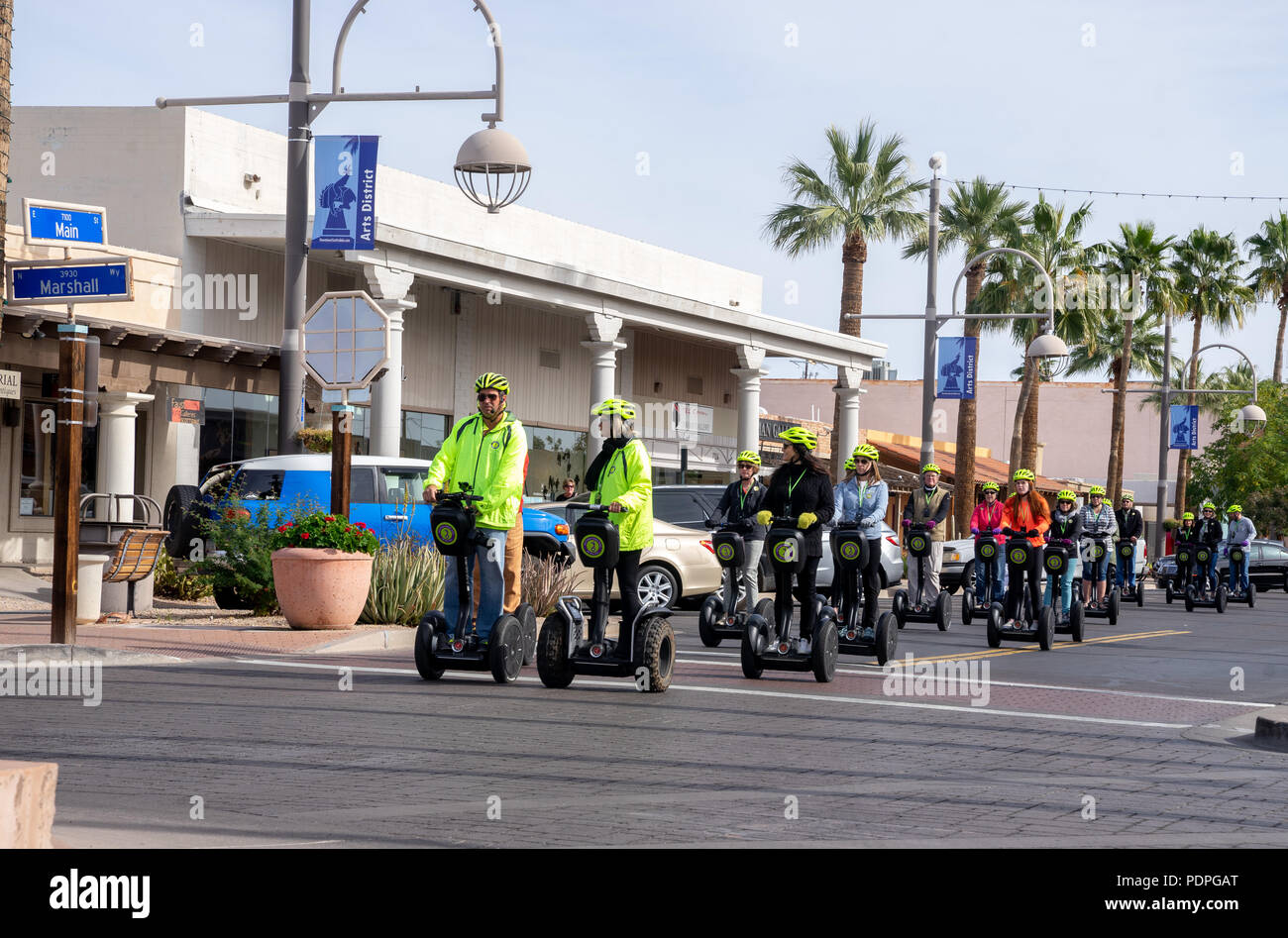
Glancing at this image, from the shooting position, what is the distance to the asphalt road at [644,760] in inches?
249

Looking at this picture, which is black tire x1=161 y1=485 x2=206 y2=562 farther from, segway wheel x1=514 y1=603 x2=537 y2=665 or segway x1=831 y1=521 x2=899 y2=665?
segway x1=831 y1=521 x2=899 y2=665

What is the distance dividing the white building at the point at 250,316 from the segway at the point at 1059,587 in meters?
11.1

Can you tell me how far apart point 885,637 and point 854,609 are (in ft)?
1.17

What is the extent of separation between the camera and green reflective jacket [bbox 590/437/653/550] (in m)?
10.9

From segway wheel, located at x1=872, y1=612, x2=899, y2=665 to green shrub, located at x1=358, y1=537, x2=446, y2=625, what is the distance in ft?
14.9

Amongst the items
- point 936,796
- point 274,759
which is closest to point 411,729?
point 274,759

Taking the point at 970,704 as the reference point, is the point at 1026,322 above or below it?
above

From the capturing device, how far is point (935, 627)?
2033cm

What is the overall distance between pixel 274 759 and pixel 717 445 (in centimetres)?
3429

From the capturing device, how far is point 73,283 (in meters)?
12.3

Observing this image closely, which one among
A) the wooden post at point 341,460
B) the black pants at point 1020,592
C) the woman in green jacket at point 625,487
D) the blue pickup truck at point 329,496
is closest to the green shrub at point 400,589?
the wooden post at point 341,460

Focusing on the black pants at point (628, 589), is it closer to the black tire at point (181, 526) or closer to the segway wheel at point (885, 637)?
the segway wheel at point (885, 637)

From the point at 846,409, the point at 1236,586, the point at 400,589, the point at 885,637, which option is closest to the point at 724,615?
the point at 885,637
